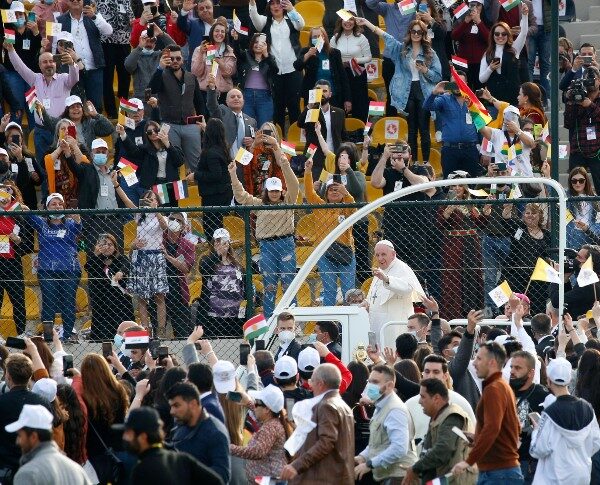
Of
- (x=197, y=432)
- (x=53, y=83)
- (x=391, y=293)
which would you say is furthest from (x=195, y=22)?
(x=197, y=432)

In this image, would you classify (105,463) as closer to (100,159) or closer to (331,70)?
(100,159)

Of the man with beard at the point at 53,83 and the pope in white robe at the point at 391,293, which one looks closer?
the pope in white robe at the point at 391,293

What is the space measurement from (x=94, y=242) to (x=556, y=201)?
166 inches

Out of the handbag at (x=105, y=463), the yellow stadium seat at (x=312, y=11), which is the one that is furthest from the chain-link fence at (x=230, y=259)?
the yellow stadium seat at (x=312, y=11)

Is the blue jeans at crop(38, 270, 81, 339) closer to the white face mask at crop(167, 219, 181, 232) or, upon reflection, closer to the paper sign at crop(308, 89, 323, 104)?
the white face mask at crop(167, 219, 181, 232)

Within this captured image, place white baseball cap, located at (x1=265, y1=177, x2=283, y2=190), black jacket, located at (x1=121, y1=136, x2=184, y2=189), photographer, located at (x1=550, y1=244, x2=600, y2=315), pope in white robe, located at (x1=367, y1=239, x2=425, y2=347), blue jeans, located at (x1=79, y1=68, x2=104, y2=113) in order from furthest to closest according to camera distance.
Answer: blue jeans, located at (x1=79, y1=68, x2=104, y2=113) < black jacket, located at (x1=121, y1=136, x2=184, y2=189) < white baseball cap, located at (x1=265, y1=177, x2=283, y2=190) < photographer, located at (x1=550, y1=244, x2=600, y2=315) < pope in white robe, located at (x1=367, y1=239, x2=425, y2=347)

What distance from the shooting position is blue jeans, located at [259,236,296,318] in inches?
666

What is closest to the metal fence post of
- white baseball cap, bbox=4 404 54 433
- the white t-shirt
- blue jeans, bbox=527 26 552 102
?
the white t-shirt

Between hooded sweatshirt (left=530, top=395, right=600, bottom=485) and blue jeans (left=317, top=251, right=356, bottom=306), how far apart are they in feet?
15.8

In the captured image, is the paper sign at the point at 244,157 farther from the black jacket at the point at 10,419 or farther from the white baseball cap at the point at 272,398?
the black jacket at the point at 10,419

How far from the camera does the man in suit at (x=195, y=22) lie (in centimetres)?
2206

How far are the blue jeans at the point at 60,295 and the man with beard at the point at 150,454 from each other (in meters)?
7.15

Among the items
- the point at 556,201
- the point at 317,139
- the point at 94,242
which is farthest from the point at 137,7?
the point at 556,201

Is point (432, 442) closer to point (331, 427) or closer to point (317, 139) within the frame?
point (331, 427)
